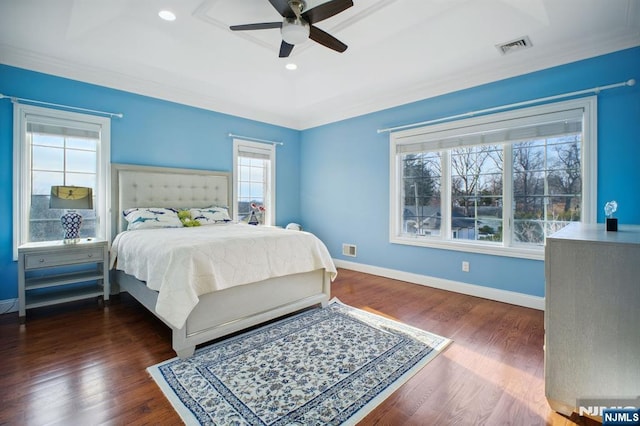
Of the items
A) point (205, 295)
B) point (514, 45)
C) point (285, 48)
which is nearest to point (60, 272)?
point (205, 295)

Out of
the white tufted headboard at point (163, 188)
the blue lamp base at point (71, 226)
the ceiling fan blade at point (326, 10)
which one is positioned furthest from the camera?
the white tufted headboard at point (163, 188)

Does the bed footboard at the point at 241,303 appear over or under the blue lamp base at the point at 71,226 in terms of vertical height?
under

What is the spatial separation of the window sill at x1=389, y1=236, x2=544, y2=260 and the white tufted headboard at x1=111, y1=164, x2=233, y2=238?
2627 mm

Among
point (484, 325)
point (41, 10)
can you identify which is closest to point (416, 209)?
point (484, 325)

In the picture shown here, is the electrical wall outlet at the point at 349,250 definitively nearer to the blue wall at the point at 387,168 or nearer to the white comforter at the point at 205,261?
the blue wall at the point at 387,168

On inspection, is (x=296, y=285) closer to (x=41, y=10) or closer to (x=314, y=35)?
(x=314, y=35)

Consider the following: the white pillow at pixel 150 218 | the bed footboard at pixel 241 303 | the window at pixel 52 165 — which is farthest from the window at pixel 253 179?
the bed footboard at pixel 241 303

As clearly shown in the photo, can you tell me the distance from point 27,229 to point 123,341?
72.4 inches

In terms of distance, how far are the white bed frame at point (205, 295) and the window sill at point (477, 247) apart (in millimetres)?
→ 1520

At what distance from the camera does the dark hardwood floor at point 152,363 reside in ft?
5.21

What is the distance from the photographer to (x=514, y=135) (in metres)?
3.27

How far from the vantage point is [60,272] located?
3.34 meters

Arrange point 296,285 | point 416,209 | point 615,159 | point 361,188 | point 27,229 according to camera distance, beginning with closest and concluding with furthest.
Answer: point 615,159
point 296,285
point 27,229
point 416,209
point 361,188

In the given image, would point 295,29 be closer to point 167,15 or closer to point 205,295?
point 167,15
